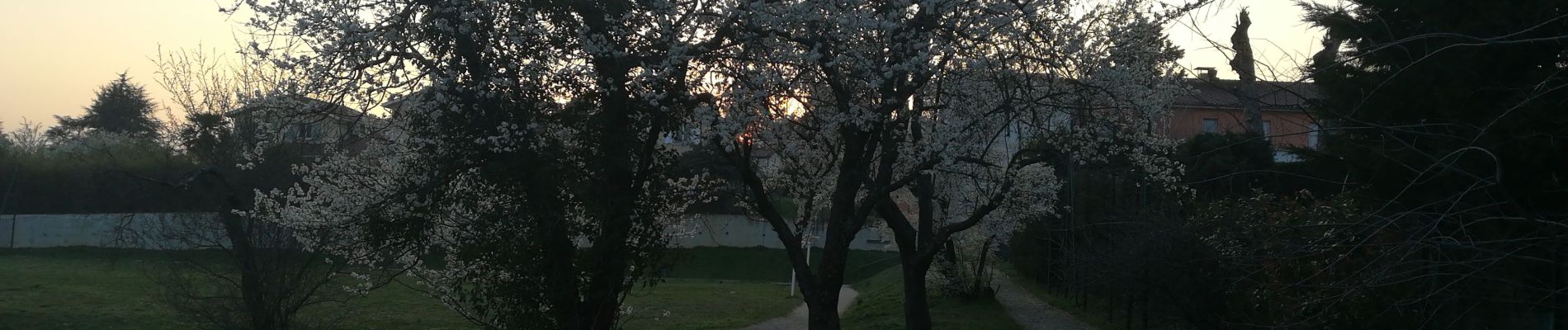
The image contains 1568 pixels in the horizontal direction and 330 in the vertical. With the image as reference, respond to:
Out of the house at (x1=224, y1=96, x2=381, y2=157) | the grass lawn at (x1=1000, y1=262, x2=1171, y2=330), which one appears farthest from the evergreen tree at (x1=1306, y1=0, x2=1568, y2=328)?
the house at (x1=224, y1=96, x2=381, y2=157)

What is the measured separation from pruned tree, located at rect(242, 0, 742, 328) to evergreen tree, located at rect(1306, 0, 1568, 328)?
562 cm

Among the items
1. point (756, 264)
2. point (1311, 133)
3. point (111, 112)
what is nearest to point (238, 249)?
point (1311, 133)

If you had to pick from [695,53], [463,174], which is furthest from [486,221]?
[695,53]

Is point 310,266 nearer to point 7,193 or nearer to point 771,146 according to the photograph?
point 771,146

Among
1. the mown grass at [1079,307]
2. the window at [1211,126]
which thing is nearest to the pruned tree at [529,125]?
the mown grass at [1079,307]

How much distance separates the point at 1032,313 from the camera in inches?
841

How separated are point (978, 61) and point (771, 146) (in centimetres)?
290

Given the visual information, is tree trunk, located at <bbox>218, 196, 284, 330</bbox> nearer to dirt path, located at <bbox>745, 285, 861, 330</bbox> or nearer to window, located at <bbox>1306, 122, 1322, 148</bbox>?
dirt path, located at <bbox>745, 285, 861, 330</bbox>

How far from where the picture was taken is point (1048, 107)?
11.7m

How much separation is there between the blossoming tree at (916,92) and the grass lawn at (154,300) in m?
1.71

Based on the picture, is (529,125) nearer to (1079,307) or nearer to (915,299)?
(915,299)

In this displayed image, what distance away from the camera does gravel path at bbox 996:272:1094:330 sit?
1875 centimetres

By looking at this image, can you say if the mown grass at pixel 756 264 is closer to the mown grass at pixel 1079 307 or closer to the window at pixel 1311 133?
the mown grass at pixel 1079 307

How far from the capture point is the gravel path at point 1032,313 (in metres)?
18.8
